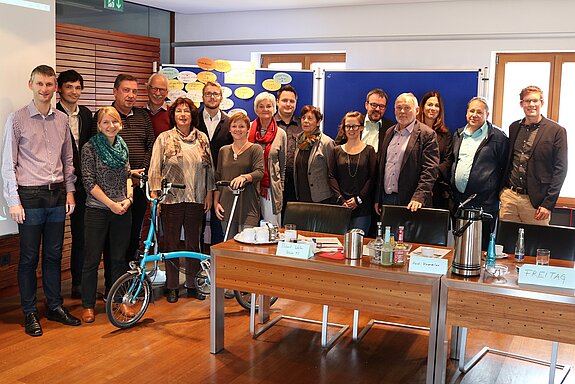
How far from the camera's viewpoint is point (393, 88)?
588cm

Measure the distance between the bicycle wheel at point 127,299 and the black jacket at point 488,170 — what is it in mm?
2432

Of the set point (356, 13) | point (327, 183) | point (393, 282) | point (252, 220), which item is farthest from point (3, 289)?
point (356, 13)

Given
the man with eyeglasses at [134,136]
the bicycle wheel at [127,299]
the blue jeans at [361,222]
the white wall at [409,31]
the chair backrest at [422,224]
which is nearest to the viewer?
the chair backrest at [422,224]

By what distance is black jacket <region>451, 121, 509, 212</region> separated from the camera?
471cm

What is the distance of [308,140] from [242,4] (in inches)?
88.2

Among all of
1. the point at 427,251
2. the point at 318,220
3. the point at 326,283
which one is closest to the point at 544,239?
the point at 427,251

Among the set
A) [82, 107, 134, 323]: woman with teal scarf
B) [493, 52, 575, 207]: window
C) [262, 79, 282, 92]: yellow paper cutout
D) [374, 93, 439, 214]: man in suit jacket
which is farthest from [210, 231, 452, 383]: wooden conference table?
[493, 52, 575, 207]: window

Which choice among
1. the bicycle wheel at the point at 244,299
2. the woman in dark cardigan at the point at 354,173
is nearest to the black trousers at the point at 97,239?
the bicycle wheel at the point at 244,299

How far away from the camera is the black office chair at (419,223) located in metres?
4.02

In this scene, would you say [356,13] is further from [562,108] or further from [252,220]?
[252,220]

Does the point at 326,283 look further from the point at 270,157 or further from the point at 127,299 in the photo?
the point at 270,157

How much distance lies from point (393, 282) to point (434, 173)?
69.3 inches

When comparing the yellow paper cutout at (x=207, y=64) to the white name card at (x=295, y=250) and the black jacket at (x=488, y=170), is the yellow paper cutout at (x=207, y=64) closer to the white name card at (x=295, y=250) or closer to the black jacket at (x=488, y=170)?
the black jacket at (x=488, y=170)

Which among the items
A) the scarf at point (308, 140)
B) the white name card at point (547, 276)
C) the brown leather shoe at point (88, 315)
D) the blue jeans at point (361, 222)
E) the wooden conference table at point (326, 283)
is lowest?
the brown leather shoe at point (88, 315)
